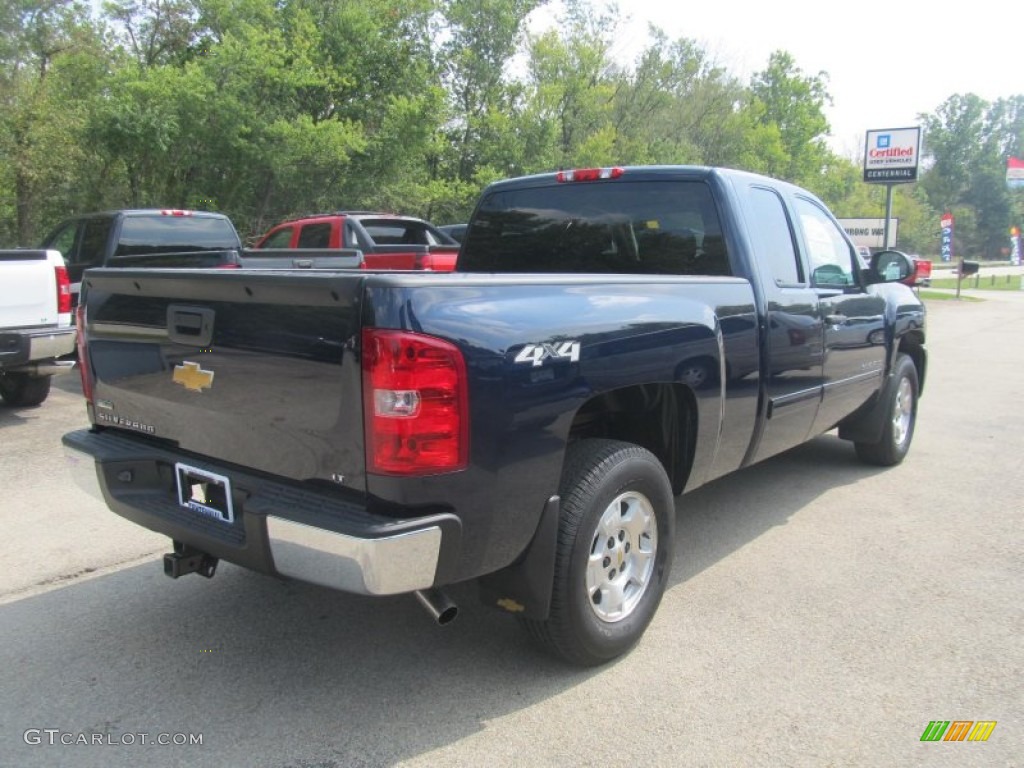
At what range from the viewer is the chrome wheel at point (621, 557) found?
304cm

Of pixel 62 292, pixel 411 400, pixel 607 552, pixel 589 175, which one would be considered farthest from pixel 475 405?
pixel 62 292

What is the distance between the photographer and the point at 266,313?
256cm

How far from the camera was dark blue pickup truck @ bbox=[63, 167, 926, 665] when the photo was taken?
2.34 meters

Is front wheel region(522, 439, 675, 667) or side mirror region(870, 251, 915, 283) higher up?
side mirror region(870, 251, 915, 283)

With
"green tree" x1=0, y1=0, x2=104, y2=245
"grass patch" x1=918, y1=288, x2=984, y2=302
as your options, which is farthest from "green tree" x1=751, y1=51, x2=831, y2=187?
"green tree" x1=0, y1=0, x2=104, y2=245

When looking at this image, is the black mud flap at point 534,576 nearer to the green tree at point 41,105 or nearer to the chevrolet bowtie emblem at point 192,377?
the chevrolet bowtie emblem at point 192,377

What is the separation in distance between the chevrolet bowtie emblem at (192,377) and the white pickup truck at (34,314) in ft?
15.4

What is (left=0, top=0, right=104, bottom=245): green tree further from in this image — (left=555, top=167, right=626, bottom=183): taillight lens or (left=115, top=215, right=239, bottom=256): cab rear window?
(left=555, top=167, right=626, bottom=183): taillight lens

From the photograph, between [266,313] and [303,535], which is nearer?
[303,535]

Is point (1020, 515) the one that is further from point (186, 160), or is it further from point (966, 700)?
point (186, 160)

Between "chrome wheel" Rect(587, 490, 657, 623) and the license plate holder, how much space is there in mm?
1334

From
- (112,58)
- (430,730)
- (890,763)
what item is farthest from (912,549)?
(112,58)

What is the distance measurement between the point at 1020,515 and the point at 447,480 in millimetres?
4376

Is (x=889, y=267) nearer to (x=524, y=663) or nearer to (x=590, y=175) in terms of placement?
(x=590, y=175)
